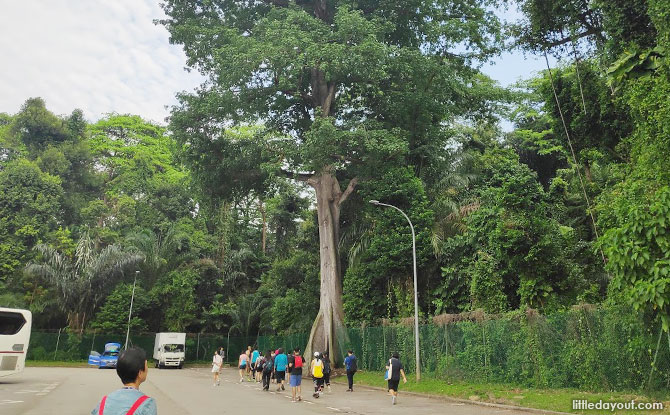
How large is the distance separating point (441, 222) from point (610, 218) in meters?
11.6

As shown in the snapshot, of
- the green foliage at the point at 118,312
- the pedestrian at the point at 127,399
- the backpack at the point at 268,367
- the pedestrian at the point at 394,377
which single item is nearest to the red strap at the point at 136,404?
the pedestrian at the point at 127,399

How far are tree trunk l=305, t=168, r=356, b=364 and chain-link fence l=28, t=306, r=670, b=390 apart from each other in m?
0.71

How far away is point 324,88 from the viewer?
2736 cm

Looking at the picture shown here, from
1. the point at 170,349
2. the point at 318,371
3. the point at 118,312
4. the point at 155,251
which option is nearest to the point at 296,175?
the point at 318,371

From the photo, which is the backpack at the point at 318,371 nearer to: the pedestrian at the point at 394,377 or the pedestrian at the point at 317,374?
the pedestrian at the point at 317,374

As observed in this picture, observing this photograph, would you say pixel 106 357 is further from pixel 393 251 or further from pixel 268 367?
pixel 393 251

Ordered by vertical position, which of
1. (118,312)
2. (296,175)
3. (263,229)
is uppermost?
(263,229)

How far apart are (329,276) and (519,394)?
13.2 metres

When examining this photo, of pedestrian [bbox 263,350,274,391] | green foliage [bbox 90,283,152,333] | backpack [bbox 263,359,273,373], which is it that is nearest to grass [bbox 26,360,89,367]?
green foliage [bbox 90,283,152,333]

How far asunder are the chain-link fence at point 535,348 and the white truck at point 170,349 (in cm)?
1848

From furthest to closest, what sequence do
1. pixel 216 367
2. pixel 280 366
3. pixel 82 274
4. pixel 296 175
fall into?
pixel 82 274, pixel 296 175, pixel 216 367, pixel 280 366

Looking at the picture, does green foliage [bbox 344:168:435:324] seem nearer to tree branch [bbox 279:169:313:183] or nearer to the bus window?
tree branch [bbox 279:169:313:183]

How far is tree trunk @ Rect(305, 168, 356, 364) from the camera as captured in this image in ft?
84.6

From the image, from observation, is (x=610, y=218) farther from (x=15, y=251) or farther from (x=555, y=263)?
(x=15, y=251)
